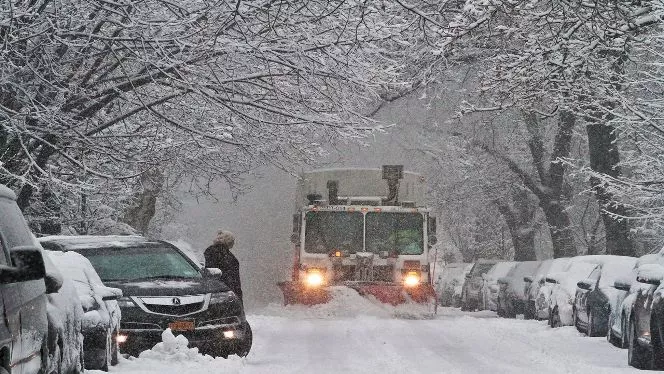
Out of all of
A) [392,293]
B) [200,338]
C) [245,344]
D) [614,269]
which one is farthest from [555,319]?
[200,338]

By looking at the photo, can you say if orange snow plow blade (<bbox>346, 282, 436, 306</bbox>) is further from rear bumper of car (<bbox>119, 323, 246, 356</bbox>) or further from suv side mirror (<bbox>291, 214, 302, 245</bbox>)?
rear bumper of car (<bbox>119, 323, 246, 356</bbox>)

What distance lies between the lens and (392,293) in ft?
78.8

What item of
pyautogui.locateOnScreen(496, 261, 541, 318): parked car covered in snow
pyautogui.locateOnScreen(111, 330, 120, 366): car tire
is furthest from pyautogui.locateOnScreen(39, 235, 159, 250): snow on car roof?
pyautogui.locateOnScreen(496, 261, 541, 318): parked car covered in snow

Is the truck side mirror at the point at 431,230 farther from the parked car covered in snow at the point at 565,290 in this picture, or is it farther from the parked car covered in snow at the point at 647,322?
the parked car covered in snow at the point at 647,322

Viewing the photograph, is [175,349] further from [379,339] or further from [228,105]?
[379,339]

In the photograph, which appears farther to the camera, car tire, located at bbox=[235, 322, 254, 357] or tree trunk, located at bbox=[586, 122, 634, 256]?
tree trunk, located at bbox=[586, 122, 634, 256]

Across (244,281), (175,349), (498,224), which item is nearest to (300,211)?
(175,349)

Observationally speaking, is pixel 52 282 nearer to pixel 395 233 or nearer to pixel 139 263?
pixel 139 263

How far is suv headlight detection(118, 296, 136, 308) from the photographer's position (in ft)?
43.4

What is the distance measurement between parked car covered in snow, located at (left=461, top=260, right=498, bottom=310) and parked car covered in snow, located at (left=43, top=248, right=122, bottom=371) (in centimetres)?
2405

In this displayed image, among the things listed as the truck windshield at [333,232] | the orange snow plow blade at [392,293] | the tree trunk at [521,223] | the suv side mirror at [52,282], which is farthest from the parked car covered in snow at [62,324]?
the tree trunk at [521,223]

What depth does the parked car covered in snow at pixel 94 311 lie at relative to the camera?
1069 centimetres

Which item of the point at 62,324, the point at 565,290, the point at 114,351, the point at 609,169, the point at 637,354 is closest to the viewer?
the point at 62,324

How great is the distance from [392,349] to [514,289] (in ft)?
41.5
